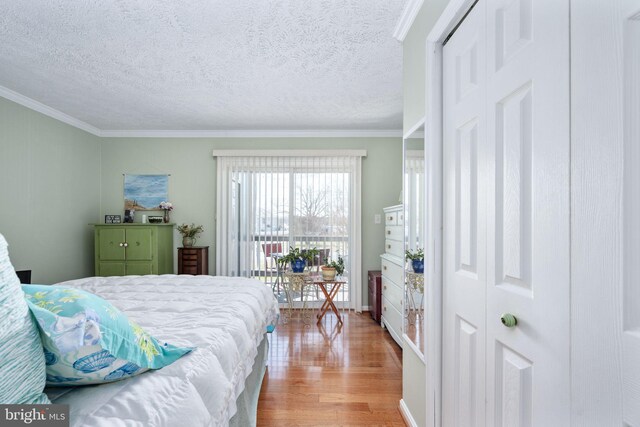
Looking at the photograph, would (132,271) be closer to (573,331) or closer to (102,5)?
(102,5)

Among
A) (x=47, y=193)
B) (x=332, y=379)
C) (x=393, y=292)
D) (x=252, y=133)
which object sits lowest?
(x=332, y=379)

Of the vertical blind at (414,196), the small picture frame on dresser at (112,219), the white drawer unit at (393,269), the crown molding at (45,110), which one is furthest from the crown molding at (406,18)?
the small picture frame on dresser at (112,219)

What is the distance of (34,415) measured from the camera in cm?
82

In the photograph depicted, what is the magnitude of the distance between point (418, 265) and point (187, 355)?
1.40 m


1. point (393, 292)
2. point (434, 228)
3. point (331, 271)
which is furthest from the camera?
point (331, 271)

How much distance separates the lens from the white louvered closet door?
921 millimetres

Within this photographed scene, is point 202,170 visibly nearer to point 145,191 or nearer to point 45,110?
point 145,191

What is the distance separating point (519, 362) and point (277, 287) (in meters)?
4.01

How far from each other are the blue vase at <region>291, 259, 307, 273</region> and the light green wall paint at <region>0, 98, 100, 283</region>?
287 cm

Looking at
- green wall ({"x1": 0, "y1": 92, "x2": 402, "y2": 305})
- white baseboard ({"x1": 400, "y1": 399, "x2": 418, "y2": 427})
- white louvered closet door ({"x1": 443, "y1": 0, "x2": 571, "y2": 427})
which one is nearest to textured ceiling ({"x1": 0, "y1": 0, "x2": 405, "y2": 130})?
green wall ({"x1": 0, "y1": 92, "x2": 402, "y2": 305})

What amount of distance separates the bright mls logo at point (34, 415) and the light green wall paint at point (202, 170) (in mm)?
4212

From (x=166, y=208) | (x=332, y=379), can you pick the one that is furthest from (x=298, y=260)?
(x=166, y=208)

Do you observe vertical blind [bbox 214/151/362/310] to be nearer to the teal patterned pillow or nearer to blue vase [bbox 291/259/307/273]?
blue vase [bbox 291/259/307/273]

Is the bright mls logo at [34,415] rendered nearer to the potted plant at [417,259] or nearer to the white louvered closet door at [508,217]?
the white louvered closet door at [508,217]
